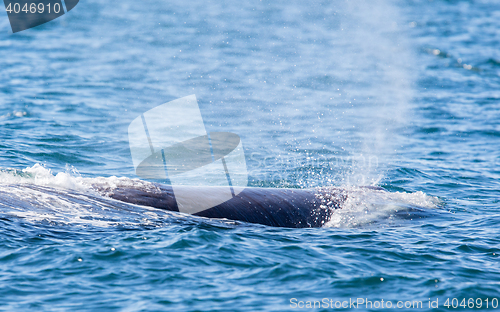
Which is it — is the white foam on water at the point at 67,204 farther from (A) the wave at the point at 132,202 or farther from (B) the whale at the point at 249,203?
(B) the whale at the point at 249,203

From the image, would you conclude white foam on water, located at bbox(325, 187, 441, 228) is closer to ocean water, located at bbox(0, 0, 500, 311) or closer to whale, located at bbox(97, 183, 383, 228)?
ocean water, located at bbox(0, 0, 500, 311)

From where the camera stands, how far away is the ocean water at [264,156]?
7215 millimetres

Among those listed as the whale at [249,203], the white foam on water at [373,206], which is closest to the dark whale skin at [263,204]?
the whale at [249,203]

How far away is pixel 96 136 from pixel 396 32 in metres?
26.7

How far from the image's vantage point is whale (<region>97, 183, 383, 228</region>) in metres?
9.20

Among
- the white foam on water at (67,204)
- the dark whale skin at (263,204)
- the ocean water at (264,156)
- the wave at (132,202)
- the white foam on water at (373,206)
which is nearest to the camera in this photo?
the ocean water at (264,156)

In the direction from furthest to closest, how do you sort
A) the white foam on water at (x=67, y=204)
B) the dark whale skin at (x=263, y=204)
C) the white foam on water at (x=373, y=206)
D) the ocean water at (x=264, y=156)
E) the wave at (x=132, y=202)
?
the white foam on water at (x=373, y=206) < the dark whale skin at (x=263, y=204) < the wave at (x=132, y=202) < the white foam on water at (x=67, y=204) < the ocean water at (x=264, y=156)

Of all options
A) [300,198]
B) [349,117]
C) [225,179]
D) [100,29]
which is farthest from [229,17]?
[300,198]

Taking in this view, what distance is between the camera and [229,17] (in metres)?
40.7

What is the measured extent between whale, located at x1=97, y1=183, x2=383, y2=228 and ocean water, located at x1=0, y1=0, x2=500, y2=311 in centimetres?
28

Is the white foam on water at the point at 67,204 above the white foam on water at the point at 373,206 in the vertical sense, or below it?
above

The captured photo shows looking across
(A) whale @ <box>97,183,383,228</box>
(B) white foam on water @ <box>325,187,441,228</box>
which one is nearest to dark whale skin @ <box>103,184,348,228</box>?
(A) whale @ <box>97,183,383,228</box>

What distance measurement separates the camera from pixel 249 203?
Answer: 9.62 m

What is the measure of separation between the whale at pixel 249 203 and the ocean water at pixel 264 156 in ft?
0.93
